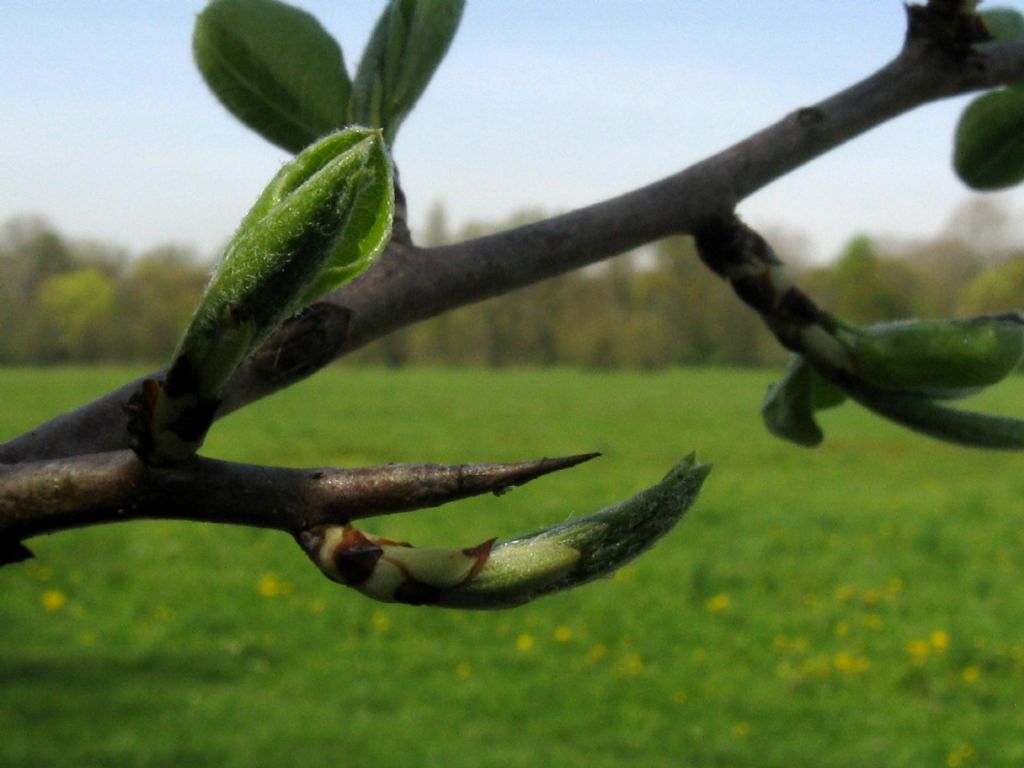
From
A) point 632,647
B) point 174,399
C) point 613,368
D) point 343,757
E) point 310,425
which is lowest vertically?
point 613,368

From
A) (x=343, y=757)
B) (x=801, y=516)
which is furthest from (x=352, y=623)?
(x=801, y=516)

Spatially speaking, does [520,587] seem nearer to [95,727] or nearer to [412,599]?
[412,599]

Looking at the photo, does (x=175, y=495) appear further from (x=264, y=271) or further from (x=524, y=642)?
(x=524, y=642)

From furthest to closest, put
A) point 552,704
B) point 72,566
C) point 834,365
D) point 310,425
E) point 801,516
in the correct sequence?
A: point 310,425
point 801,516
point 72,566
point 552,704
point 834,365

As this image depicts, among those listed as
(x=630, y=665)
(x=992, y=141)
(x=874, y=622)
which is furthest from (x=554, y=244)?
(x=874, y=622)

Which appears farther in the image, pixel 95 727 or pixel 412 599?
pixel 95 727

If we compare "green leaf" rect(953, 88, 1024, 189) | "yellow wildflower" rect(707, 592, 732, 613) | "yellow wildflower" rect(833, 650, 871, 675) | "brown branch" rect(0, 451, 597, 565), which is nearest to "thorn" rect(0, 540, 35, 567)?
"brown branch" rect(0, 451, 597, 565)

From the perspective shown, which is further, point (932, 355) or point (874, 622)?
point (874, 622)
